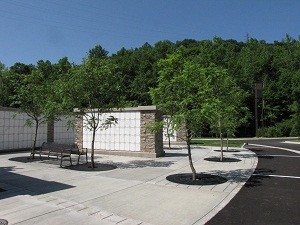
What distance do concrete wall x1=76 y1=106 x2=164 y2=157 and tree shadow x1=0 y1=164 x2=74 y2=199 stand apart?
6.32 meters

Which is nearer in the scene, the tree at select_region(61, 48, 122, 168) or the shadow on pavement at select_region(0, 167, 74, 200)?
the shadow on pavement at select_region(0, 167, 74, 200)

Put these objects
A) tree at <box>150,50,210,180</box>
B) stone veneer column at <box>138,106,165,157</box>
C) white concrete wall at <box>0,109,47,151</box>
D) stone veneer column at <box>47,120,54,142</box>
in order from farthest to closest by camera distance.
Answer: stone veneer column at <box>47,120,54,142</box>
white concrete wall at <box>0,109,47,151</box>
stone veneer column at <box>138,106,165,157</box>
tree at <box>150,50,210,180</box>

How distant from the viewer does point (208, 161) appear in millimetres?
16094

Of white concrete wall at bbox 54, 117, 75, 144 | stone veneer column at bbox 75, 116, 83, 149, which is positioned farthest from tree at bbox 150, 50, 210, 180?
white concrete wall at bbox 54, 117, 75, 144

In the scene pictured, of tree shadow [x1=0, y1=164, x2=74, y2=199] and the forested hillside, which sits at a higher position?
the forested hillside

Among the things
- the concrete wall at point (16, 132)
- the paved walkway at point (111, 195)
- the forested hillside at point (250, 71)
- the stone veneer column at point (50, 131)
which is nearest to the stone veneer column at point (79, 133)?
the stone veneer column at point (50, 131)

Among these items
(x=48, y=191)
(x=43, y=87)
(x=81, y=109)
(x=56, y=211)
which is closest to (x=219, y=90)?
(x=81, y=109)

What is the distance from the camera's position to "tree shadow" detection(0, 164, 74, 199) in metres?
8.78

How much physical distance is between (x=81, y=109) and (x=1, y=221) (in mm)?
7952

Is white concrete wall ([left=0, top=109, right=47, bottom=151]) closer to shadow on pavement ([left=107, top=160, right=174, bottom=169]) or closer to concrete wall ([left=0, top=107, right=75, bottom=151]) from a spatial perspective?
concrete wall ([left=0, top=107, right=75, bottom=151])

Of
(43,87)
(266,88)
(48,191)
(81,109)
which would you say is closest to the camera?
(48,191)

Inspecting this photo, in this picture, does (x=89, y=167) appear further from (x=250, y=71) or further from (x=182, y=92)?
(x=250, y=71)

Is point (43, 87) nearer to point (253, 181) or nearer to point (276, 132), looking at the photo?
point (253, 181)

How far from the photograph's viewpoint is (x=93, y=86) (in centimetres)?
1336
